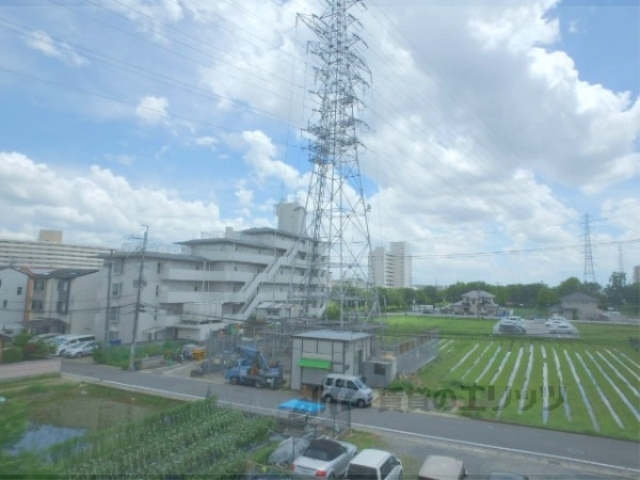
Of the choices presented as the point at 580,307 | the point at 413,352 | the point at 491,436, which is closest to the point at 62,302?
the point at 413,352

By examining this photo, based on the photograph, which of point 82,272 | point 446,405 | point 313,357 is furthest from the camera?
point 82,272

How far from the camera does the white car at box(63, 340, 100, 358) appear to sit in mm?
25688

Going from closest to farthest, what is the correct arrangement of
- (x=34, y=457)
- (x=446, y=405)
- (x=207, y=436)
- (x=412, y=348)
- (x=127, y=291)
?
(x=34, y=457)
(x=207, y=436)
(x=446, y=405)
(x=412, y=348)
(x=127, y=291)

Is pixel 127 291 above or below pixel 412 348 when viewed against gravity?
above

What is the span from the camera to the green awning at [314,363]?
679 inches

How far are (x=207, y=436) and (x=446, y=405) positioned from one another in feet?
28.7

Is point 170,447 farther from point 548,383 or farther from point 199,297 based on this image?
point 199,297

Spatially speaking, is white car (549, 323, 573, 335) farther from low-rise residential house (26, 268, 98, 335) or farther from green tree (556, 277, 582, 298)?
low-rise residential house (26, 268, 98, 335)

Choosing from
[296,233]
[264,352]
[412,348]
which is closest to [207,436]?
[264,352]

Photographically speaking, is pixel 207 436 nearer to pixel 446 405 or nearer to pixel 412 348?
pixel 446 405

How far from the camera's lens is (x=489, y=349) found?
26750 mm

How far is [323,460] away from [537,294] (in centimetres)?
3342

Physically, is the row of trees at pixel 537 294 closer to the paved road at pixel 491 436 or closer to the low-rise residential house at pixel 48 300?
the paved road at pixel 491 436

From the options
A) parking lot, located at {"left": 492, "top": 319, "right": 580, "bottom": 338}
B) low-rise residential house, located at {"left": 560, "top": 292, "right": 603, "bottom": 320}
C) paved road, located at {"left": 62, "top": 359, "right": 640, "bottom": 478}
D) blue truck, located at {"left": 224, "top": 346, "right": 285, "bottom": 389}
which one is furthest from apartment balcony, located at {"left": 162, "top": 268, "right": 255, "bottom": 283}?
low-rise residential house, located at {"left": 560, "top": 292, "right": 603, "bottom": 320}
